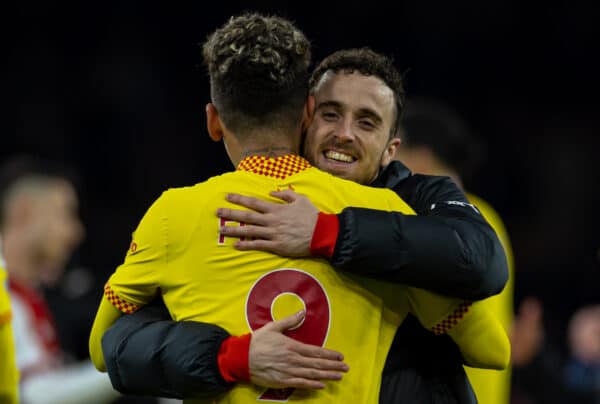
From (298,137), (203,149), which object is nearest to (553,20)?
(203,149)

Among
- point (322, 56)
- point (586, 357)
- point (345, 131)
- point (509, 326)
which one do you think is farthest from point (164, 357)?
point (322, 56)

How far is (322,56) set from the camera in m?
8.81

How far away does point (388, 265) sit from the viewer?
2.13m

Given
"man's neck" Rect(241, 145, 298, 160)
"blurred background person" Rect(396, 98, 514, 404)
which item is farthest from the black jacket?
"blurred background person" Rect(396, 98, 514, 404)

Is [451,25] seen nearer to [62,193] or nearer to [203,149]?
[203,149]

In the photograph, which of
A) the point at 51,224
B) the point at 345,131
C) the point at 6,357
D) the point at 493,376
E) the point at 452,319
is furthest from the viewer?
the point at 51,224

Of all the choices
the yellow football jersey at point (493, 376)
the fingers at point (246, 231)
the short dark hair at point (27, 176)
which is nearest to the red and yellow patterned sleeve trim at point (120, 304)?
the fingers at point (246, 231)

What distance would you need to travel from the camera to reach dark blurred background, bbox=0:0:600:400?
8.88 meters

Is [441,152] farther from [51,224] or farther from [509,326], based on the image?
[51,224]

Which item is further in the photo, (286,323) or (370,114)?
(370,114)

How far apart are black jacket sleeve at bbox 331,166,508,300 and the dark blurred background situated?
6518mm

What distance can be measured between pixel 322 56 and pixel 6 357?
6189 millimetres

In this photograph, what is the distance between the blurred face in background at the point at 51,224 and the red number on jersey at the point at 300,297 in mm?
2573

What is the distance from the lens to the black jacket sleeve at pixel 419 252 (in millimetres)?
2127
